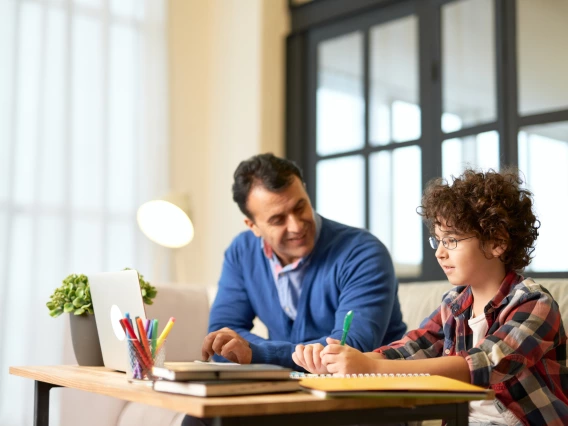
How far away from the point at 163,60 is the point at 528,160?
210cm

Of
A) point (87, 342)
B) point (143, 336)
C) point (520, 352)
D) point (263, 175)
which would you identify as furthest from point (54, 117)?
point (520, 352)

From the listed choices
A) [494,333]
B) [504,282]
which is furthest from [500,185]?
[494,333]

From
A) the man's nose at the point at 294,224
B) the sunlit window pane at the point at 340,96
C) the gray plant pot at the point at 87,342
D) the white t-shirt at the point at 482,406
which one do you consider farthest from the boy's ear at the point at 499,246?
the sunlit window pane at the point at 340,96

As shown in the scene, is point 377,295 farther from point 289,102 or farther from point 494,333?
point 289,102

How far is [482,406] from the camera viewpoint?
1528 mm

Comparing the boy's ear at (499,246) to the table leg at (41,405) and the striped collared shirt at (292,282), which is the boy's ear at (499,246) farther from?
the table leg at (41,405)

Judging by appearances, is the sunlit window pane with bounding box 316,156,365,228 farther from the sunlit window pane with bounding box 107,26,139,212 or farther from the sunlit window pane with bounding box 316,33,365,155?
the sunlit window pane with bounding box 107,26,139,212

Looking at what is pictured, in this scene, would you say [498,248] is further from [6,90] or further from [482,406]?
[6,90]

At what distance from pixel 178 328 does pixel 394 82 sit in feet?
5.74

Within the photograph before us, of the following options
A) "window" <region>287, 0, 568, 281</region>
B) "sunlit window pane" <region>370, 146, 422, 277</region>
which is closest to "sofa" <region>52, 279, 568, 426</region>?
"window" <region>287, 0, 568, 281</region>

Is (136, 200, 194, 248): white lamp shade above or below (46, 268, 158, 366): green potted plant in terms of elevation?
above

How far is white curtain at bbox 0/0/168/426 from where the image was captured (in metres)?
3.55

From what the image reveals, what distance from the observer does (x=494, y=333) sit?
1.34 meters

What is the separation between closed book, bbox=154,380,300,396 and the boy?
19 centimetres
